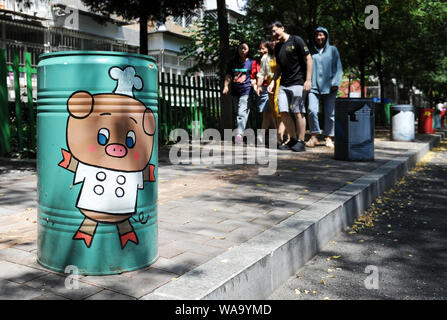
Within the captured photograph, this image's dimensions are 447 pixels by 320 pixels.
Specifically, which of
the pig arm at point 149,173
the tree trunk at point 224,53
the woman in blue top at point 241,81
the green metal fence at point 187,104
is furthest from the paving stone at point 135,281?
the tree trunk at point 224,53

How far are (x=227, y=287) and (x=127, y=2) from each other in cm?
1028

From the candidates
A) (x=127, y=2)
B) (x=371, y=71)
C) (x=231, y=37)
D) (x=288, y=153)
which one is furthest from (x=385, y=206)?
(x=371, y=71)

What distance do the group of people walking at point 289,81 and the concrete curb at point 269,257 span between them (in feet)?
11.7

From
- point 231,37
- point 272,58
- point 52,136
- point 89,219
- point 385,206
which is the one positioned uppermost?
point 231,37

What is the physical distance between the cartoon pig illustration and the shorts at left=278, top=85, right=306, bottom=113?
583 cm

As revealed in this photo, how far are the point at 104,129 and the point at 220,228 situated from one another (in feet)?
4.54

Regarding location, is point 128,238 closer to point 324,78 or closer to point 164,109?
point 324,78

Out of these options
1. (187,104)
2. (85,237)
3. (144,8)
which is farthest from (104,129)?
(144,8)

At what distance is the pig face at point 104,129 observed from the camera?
7.95 ft

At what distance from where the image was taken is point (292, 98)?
26.8ft

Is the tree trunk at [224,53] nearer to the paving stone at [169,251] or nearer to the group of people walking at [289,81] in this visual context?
the group of people walking at [289,81]

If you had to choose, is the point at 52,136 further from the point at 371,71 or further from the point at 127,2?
the point at 371,71

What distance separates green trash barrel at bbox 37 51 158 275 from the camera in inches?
95.7

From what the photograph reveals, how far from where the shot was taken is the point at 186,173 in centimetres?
611
